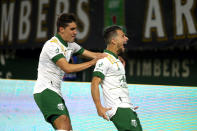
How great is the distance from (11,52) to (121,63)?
8.83 meters

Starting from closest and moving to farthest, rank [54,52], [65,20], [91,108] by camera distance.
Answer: [54,52] < [65,20] < [91,108]

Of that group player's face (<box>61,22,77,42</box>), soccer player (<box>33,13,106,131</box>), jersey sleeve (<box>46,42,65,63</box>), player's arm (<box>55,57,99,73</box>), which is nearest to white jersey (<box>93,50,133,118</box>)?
soccer player (<box>33,13,106,131</box>)

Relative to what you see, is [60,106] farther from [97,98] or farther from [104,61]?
[104,61]

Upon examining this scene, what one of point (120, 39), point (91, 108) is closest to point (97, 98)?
point (120, 39)

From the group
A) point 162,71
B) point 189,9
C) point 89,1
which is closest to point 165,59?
point 162,71

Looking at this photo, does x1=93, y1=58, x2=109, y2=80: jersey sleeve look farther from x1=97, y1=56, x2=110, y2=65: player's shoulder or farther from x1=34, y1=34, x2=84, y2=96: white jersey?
x1=34, y1=34, x2=84, y2=96: white jersey

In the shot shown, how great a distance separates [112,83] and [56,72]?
0.63m

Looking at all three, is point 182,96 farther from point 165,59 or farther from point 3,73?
point 3,73

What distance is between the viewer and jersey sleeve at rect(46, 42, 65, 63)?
3.46 meters

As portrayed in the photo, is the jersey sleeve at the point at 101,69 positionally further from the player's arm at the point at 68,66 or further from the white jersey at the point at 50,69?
the white jersey at the point at 50,69

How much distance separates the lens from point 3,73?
11805mm

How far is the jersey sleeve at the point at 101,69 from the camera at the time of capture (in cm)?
315

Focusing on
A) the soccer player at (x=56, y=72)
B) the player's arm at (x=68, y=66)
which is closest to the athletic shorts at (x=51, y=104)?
the soccer player at (x=56, y=72)

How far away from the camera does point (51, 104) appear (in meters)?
3.44
